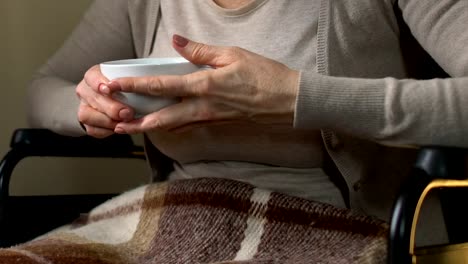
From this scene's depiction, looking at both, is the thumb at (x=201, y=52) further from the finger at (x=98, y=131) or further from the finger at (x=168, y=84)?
the finger at (x=98, y=131)

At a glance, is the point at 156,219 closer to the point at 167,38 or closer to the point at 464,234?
the point at 167,38

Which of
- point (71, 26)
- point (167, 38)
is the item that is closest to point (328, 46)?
point (167, 38)

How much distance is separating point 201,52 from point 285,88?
0.37 ft

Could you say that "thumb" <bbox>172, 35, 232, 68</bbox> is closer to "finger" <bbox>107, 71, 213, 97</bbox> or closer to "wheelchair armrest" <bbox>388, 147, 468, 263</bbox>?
"finger" <bbox>107, 71, 213, 97</bbox>

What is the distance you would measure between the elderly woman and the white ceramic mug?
0.03 ft

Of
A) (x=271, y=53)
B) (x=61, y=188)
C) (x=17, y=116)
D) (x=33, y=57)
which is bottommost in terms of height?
(x=61, y=188)

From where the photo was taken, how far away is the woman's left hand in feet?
2.88

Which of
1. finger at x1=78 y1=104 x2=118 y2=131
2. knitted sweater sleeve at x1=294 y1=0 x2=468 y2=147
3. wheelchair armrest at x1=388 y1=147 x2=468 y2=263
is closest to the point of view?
wheelchair armrest at x1=388 y1=147 x2=468 y2=263

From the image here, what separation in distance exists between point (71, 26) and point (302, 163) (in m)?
0.83

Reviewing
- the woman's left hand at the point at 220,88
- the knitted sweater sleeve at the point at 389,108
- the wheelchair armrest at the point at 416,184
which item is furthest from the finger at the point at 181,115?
the wheelchair armrest at the point at 416,184

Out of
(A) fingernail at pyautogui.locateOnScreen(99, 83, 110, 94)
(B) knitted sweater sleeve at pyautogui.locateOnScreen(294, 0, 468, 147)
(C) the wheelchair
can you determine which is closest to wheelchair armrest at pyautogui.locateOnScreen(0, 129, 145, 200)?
(C) the wheelchair

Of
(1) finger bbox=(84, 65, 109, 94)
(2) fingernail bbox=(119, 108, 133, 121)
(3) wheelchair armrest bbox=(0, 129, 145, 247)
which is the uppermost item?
(1) finger bbox=(84, 65, 109, 94)

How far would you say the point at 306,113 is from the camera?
89cm

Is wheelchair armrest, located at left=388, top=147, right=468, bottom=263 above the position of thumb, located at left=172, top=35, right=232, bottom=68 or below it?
below
